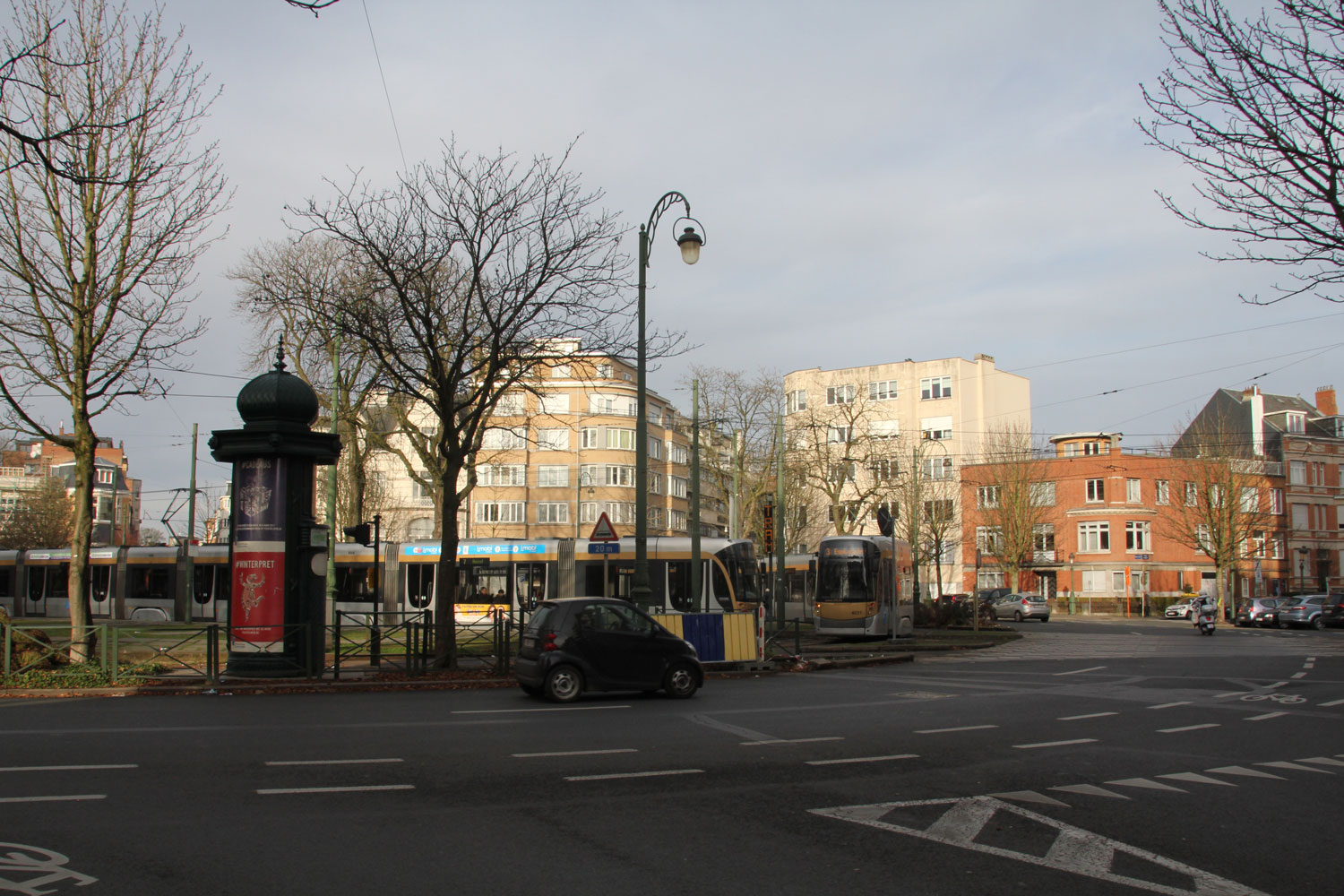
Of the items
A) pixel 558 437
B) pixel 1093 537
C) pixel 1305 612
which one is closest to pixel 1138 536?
pixel 1093 537

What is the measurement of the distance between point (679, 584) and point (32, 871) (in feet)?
83.8

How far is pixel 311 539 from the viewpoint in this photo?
59.5 feet

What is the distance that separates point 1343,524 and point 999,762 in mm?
79075

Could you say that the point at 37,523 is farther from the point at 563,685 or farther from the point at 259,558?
the point at 563,685

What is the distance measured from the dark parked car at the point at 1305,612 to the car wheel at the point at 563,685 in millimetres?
43971

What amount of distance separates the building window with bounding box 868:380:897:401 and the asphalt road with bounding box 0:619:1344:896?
64288mm

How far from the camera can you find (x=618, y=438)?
70.2m

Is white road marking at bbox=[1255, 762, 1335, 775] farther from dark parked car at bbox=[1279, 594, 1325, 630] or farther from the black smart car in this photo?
dark parked car at bbox=[1279, 594, 1325, 630]

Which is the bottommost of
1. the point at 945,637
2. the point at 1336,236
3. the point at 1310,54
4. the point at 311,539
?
the point at 945,637

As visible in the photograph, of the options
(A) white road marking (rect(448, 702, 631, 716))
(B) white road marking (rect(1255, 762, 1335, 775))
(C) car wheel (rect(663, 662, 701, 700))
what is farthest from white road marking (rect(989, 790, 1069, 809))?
(C) car wheel (rect(663, 662, 701, 700))

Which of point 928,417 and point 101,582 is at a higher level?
point 928,417

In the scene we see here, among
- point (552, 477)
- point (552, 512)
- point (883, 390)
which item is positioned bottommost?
point (552, 512)

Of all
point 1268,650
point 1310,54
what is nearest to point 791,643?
point 1268,650

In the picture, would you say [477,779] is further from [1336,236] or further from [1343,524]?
[1343,524]
